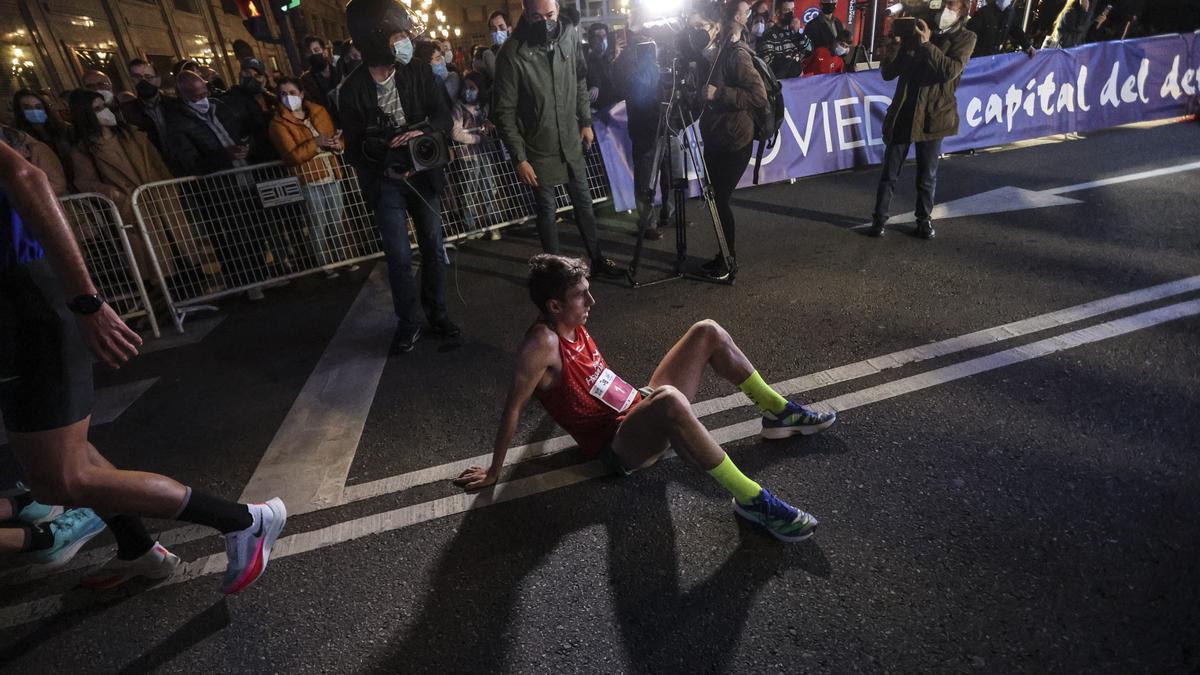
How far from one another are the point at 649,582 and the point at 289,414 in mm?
2687

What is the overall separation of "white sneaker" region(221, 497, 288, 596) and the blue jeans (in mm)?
2135

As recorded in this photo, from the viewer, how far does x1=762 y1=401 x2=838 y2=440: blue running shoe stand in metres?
2.82

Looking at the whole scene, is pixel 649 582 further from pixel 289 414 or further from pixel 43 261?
pixel 289 414

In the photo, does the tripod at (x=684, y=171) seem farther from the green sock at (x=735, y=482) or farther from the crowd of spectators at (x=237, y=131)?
the green sock at (x=735, y=482)

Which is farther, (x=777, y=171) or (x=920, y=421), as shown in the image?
(x=777, y=171)

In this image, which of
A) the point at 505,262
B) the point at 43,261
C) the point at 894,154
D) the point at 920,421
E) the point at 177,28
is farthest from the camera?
the point at 177,28

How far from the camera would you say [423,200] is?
4.21 meters

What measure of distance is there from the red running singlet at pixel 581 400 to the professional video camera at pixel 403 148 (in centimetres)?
220

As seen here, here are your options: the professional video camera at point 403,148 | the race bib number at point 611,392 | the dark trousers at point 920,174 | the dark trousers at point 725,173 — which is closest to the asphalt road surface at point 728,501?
the race bib number at point 611,392

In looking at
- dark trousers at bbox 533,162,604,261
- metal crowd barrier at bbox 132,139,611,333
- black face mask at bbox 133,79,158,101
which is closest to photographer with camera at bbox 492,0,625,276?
dark trousers at bbox 533,162,604,261

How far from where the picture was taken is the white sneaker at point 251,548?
7.42 feet

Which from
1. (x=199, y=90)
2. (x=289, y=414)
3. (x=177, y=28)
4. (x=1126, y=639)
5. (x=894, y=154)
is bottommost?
(x=1126, y=639)

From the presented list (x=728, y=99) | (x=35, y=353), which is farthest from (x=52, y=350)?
(x=728, y=99)

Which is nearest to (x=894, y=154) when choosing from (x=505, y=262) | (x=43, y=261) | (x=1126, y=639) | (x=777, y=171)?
(x=777, y=171)
